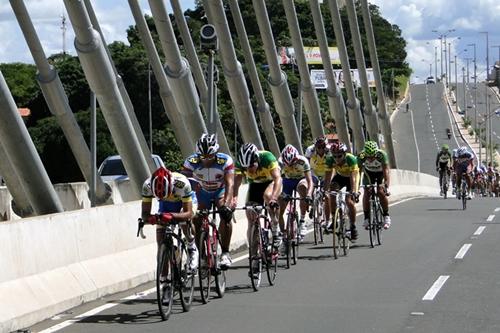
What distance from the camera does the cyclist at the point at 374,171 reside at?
19.3m

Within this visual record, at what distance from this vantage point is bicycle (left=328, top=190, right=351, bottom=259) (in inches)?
691

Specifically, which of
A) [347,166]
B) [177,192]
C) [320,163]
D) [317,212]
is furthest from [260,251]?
[317,212]

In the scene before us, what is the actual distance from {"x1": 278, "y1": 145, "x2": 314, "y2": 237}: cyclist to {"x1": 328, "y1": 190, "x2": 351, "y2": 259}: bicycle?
0.52m

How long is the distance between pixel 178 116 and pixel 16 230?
2078 centimetres

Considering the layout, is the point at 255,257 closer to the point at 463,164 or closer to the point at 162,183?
the point at 162,183

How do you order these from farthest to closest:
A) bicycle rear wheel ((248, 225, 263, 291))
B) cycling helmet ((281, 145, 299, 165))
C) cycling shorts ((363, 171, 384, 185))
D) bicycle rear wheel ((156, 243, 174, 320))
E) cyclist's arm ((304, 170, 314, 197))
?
1. cycling shorts ((363, 171, 384, 185))
2. cycling helmet ((281, 145, 299, 165))
3. cyclist's arm ((304, 170, 314, 197))
4. bicycle rear wheel ((248, 225, 263, 291))
5. bicycle rear wheel ((156, 243, 174, 320))

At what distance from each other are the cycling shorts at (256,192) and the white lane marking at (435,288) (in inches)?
100

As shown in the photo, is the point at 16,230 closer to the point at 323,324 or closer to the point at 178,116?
the point at 323,324

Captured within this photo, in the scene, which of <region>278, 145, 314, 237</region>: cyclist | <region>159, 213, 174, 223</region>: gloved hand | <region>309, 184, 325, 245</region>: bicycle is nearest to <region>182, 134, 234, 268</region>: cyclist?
<region>159, 213, 174, 223</region>: gloved hand

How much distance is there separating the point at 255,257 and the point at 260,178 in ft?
5.65

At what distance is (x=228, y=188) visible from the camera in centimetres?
1282

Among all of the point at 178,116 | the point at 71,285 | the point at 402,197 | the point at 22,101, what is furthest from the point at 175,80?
the point at 22,101

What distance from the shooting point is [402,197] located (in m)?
41.1

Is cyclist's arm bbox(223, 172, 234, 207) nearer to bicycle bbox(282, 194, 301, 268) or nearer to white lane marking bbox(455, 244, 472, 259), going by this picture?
bicycle bbox(282, 194, 301, 268)
